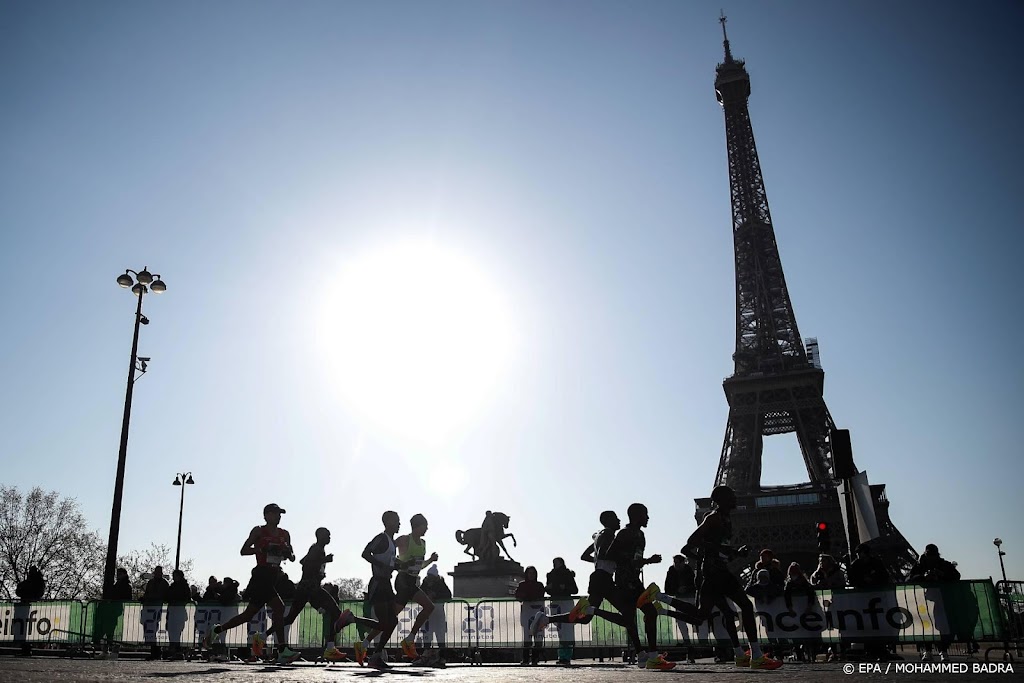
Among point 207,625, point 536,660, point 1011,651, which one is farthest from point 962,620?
point 207,625

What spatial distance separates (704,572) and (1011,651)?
225 inches

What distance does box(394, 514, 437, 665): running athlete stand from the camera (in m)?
9.56

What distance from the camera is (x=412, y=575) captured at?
380 inches

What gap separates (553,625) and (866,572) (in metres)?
4.54

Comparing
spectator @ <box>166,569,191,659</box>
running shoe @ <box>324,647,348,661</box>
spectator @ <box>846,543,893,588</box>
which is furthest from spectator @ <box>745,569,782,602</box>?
spectator @ <box>166,569,191,659</box>

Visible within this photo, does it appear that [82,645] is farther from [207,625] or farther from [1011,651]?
[1011,651]

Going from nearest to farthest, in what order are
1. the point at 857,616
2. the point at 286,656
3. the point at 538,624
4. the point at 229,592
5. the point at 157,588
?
the point at 286,656, the point at 857,616, the point at 538,624, the point at 229,592, the point at 157,588

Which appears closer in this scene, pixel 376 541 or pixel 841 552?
pixel 376 541

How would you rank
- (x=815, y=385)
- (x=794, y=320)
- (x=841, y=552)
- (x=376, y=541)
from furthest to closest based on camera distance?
(x=794, y=320), (x=815, y=385), (x=841, y=552), (x=376, y=541)

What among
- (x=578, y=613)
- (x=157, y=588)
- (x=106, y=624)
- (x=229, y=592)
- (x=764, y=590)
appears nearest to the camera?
(x=578, y=613)

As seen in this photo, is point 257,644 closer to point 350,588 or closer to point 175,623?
point 175,623

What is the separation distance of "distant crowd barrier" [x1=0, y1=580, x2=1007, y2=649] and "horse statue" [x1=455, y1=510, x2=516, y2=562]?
8371 millimetres

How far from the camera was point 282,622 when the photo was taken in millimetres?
9820

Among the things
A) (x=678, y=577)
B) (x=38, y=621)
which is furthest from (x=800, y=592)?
(x=38, y=621)
